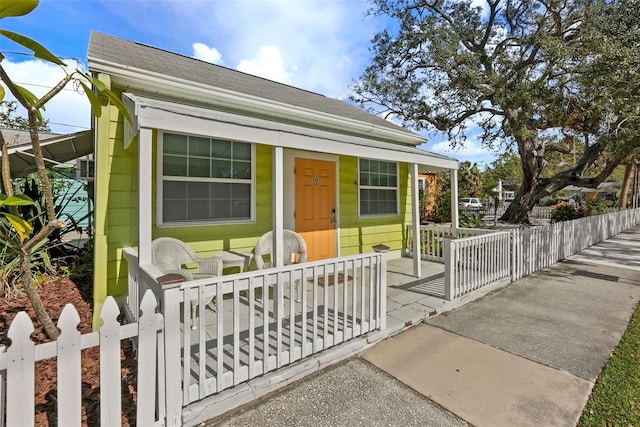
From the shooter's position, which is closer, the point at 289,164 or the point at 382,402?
the point at 382,402

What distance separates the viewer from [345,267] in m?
3.41

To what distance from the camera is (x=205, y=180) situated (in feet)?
16.0

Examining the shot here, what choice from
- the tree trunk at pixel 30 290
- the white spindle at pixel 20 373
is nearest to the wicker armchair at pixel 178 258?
the tree trunk at pixel 30 290

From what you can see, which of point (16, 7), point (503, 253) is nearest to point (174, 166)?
point (16, 7)

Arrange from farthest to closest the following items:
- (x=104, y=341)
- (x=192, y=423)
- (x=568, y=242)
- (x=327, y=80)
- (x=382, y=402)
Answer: (x=327, y=80)
(x=568, y=242)
(x=382, y=402)
(x=192, y=423)
(x=104, y=341)

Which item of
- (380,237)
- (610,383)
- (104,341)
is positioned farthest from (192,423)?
(380,237)

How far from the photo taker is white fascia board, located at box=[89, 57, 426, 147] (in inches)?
163

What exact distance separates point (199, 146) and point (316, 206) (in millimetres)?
2597

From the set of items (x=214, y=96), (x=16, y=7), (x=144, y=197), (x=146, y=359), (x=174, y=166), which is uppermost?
(x=214, y=96)

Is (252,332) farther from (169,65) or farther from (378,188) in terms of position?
(378,188)

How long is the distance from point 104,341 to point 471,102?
14621 mm

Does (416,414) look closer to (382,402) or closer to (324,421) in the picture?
(382,402)

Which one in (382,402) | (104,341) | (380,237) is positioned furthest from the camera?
(380,237)

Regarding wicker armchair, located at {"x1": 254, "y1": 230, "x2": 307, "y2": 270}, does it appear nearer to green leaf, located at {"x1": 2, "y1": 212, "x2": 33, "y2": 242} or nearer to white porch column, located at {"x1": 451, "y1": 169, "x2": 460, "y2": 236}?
green leaf, located at {"x1": 2, "y1": 212, "x2": 33, "y2": 242}
